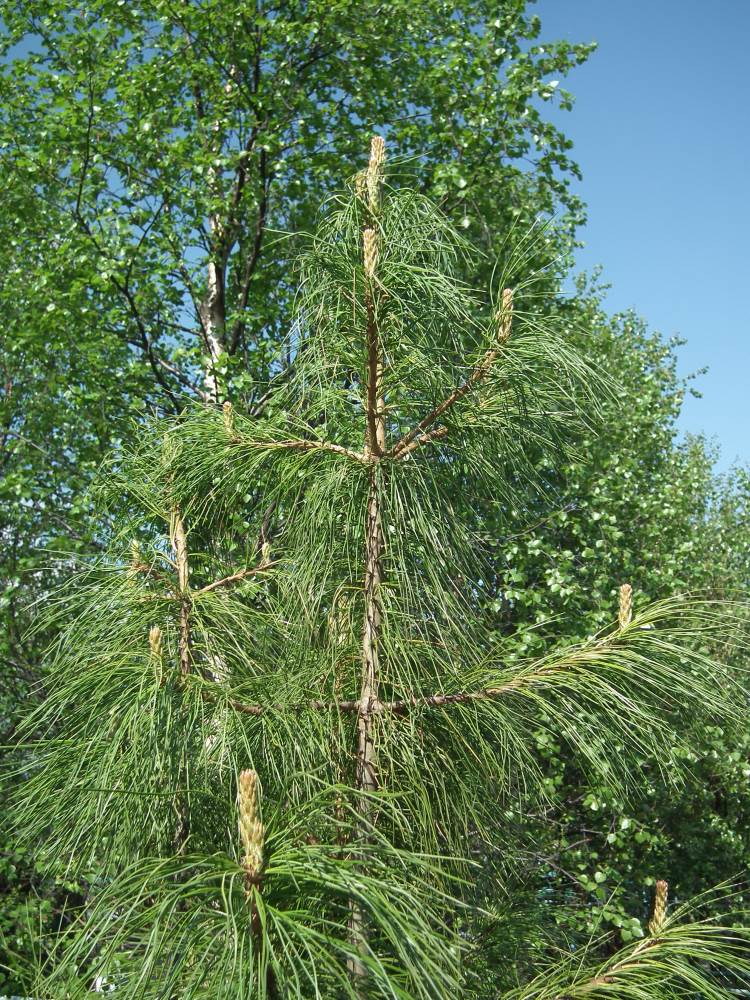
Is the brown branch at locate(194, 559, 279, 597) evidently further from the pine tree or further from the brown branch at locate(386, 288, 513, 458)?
the brown branch at locate(386, 288, 513, 458)

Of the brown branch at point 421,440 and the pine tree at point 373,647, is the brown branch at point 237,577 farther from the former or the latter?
the brown branch at point 421,440

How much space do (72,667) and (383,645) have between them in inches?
28.8

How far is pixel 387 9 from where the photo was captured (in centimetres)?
718

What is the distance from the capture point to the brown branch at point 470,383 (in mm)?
2158

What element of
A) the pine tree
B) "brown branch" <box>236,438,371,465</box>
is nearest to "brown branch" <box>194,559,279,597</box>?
the pine tree

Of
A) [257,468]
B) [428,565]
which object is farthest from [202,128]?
[428,565]

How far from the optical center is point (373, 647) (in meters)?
2.21

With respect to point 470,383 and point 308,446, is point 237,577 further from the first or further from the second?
point 470,383

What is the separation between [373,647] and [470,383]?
66 cm

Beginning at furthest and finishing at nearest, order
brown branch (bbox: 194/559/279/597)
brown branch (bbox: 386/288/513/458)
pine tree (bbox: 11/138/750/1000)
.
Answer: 1. brown branch (bbox: 194/559/279/597)
2. brown branch (bbox: 386/288/513/458)
3. pine tree (bbox: 11/138/750/1000)

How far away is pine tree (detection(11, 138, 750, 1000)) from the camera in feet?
6.63

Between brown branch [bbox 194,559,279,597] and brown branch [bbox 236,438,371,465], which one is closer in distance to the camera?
brown branch [bbox 236,438,371,465]

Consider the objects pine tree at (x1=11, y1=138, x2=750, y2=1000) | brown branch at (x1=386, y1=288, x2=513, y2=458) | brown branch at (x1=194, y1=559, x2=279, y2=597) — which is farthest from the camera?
brown branch at (x1=194, y1=559, x2=279, y2=597)

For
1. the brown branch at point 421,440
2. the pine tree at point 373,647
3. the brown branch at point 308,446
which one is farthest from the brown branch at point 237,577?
the brown branch at point 421,440
